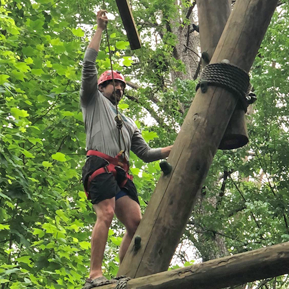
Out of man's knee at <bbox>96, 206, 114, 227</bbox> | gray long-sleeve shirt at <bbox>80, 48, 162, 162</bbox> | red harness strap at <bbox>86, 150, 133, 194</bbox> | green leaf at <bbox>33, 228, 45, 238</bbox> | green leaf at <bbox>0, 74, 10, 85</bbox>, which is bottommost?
man's knee at <bbox>96, 206, 114, 227</bbox>

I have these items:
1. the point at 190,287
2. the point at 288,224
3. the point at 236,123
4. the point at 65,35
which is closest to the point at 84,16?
the point at 65,35

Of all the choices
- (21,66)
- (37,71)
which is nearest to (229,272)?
(21,66)

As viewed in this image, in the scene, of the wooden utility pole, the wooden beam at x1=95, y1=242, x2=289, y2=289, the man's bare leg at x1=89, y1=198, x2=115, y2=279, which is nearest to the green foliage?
the man's bare leg at x1=89, y1=198, x2=115, y2=279

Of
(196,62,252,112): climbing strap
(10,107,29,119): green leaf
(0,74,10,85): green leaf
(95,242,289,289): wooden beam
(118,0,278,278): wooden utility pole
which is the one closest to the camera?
(95,242,289,289): wooden beam

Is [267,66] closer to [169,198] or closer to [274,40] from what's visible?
[274,40]

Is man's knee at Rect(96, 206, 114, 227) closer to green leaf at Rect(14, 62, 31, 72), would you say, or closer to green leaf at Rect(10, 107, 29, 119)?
green leaf at Rect(10, 107, 29, 119)

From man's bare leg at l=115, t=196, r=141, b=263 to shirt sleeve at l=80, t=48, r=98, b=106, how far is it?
69 centimetres

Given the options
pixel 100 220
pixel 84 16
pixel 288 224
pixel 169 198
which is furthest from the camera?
pixel 84 16

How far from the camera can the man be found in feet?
8.61

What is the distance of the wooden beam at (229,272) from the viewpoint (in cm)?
180

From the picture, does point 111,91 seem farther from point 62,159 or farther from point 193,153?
point 62,159

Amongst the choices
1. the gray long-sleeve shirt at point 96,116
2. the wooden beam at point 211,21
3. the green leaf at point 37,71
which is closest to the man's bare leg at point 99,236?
the gray long-sleeve shirt at point 96,116

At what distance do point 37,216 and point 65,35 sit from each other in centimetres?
360

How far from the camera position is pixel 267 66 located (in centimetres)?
702
